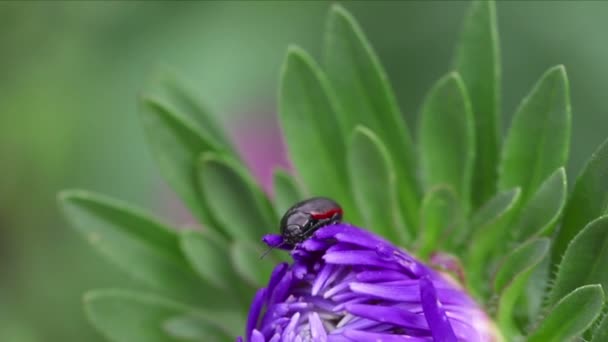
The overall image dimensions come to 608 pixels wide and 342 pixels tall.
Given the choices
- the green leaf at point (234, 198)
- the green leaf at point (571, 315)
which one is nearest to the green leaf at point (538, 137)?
the green leaf at point (571, 315)

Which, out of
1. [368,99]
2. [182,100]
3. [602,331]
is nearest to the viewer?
[602,331]

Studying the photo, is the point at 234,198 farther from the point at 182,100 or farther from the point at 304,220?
the point at 304,220

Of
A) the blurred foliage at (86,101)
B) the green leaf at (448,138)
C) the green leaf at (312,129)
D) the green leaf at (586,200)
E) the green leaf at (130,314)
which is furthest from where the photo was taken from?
the blurred foliage at (86,101)

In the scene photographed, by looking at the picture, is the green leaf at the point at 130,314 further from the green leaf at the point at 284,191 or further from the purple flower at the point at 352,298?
the purple flower at the point at 352,298

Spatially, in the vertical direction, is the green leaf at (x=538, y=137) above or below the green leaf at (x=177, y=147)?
below

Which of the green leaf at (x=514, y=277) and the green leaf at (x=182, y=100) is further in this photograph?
the green leaf at (x=182, y=100)

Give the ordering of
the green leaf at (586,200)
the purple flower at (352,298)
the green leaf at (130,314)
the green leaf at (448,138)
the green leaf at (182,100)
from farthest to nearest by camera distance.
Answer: the green leaf at (182,100)
the green leaf at (130,314)
the green leaf at (448,138)
the green leaf at (586,200)
the purple flower at (352,298)

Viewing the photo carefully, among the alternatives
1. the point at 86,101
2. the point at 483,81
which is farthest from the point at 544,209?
the point at 86,101
